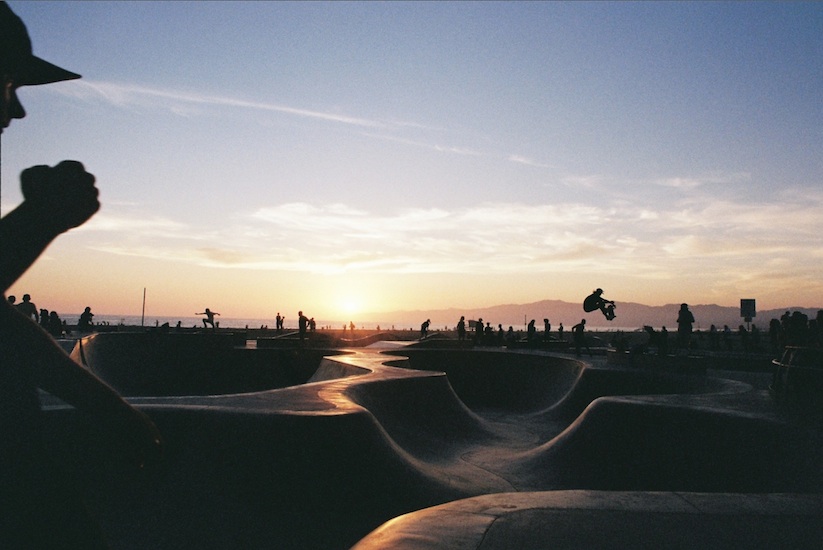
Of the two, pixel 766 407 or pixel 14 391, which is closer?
pixel 14 391

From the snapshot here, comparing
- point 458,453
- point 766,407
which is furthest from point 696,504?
point 458,453

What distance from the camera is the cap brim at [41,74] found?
5.84ft

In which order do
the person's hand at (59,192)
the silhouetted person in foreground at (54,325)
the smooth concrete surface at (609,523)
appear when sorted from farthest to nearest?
the silhouetted person in foreground at (54,325), the smooth concrete surface at (609,523), the person's hand at (59,192)

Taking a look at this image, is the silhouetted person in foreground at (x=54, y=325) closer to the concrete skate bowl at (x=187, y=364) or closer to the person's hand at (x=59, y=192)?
the concrete skate bowl at (x=187, y=364)

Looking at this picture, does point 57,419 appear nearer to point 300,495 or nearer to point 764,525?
point 300,495

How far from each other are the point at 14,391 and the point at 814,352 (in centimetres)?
927

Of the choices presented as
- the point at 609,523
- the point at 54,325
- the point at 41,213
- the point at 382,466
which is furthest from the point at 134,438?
the point at 54,325

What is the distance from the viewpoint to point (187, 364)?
19.8m

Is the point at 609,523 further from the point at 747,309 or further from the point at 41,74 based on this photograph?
the point at 747,309

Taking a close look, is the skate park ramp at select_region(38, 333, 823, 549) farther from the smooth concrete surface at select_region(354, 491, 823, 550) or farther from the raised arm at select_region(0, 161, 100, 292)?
the raised arm at select_region(0, 161, 100, 292)

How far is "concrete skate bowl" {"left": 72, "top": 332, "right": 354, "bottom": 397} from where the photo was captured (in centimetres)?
1744

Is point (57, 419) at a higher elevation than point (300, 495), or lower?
higher

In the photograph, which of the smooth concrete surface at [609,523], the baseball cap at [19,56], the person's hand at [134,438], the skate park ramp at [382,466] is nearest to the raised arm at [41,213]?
the baseball cap at [19,56]

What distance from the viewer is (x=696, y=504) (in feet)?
13.6
